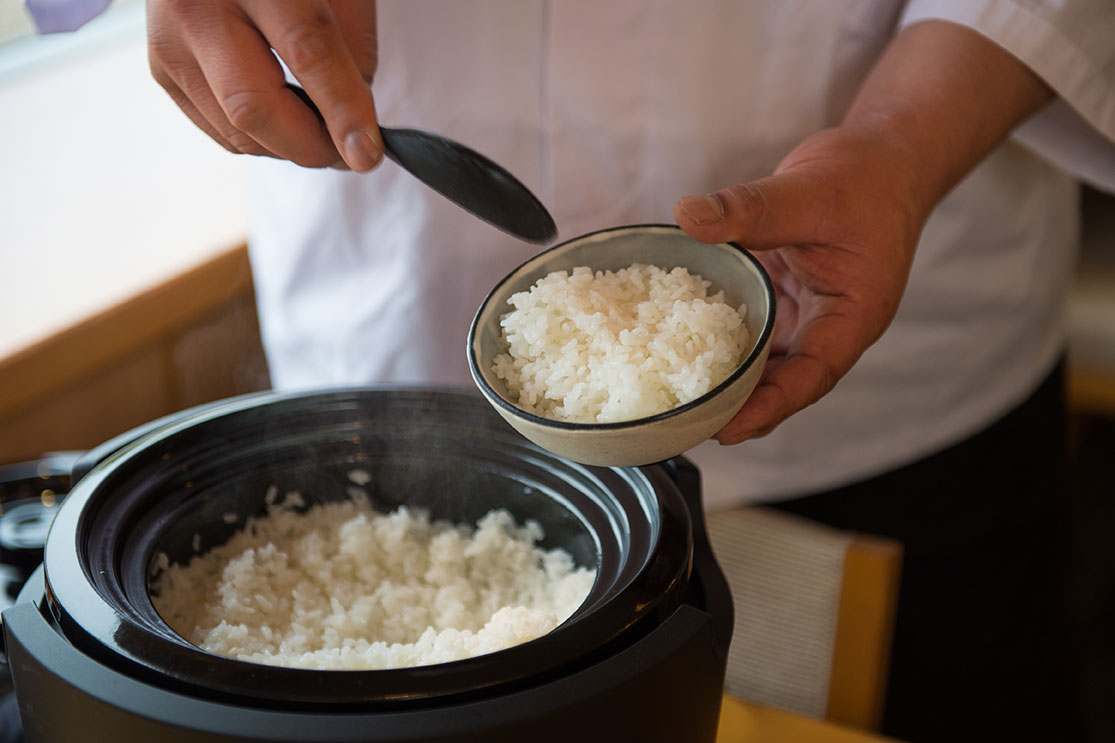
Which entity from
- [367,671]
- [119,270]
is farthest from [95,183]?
[367,671]

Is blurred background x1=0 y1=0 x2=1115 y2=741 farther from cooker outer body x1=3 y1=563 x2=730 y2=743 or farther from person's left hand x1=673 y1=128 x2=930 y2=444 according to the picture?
person's left hand x1=673 y1=128 x2=930 y2=444

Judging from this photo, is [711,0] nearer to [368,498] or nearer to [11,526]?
[368,498]

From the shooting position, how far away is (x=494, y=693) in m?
0.77

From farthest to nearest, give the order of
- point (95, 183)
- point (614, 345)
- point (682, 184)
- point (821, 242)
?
point (95, 183) < point (682, 184) < point (821, 242) < point (614, 345)

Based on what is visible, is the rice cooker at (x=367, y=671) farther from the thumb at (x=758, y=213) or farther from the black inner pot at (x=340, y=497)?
the thumb at (x=758, y=213)

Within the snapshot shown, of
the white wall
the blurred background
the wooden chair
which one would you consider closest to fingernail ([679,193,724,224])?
the wooden chair

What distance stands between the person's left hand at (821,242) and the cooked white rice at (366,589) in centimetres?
28

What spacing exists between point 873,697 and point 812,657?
0.11 meters

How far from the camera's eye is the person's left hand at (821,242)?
97 cm

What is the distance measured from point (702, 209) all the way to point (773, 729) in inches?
24.2

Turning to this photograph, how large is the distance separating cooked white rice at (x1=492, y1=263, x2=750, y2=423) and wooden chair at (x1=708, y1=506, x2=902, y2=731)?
0.68m

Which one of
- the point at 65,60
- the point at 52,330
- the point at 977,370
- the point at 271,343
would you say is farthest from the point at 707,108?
the point at 65,60

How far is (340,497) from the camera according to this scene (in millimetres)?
1188

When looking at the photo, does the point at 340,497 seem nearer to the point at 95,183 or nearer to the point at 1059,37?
the point at 1059,37
